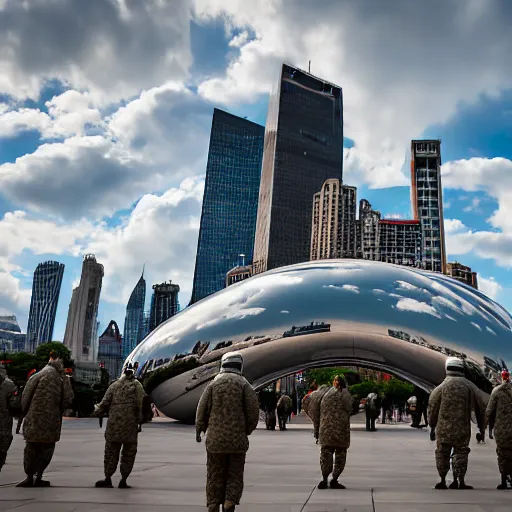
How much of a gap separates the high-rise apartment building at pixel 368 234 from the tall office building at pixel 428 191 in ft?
37.0

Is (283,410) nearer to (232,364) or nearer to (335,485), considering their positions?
(335,485)

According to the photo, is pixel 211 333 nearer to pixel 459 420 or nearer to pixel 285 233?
pixel 459 420

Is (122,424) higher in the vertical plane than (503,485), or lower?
higher

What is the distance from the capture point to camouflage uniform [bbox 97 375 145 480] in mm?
8148

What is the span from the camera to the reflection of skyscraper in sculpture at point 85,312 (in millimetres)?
178125

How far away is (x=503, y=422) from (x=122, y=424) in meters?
4.97

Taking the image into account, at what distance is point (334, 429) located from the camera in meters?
8.72

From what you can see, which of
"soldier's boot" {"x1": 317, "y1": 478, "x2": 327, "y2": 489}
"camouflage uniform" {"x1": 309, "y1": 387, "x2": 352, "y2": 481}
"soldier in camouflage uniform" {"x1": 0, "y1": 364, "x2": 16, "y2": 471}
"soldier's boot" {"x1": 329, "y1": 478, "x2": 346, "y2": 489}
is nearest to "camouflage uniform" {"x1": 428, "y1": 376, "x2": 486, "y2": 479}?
"camouflage uniform" {"x1": 309, "y1": 387, "x2": 352, "y2": 481}

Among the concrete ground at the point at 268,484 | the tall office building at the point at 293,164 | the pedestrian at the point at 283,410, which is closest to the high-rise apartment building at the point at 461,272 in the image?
the tall office building at the point at 293,164

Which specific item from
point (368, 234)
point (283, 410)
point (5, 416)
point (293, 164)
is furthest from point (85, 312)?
point (5, 416)

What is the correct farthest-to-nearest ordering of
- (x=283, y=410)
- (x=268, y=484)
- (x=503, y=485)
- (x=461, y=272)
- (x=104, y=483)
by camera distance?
(x=461, y=272) < (x=283, y=410) < (x=268, y=484) < (x=503, y=485) < (x=104, y=483)

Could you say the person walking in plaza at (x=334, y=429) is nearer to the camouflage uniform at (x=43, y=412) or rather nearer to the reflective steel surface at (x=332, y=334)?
the camouflage uniform at (x=43, y=412)

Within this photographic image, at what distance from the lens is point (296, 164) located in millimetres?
181625

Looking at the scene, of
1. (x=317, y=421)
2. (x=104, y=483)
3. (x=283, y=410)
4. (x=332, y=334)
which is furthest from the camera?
(x=283, y=410)
